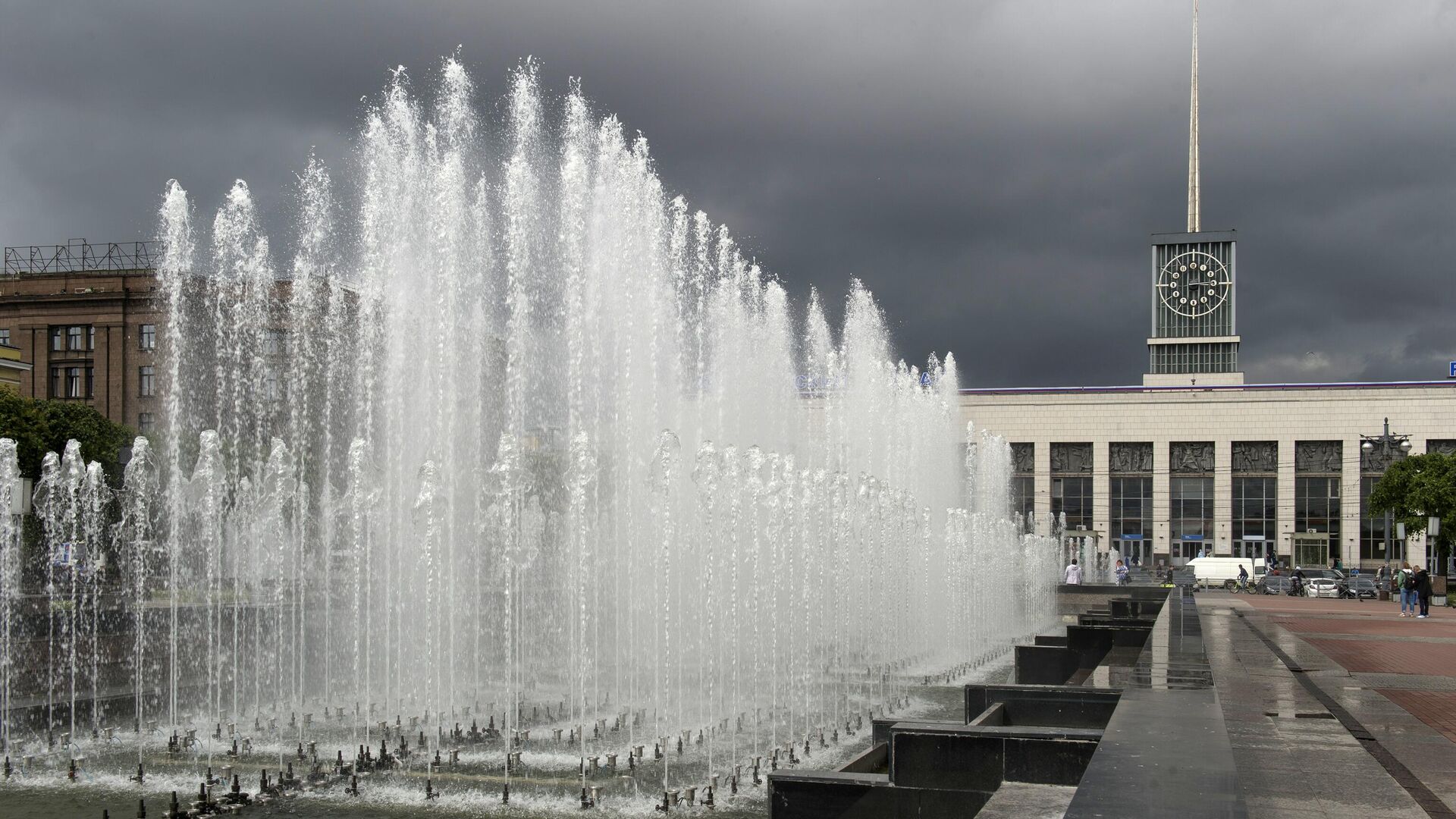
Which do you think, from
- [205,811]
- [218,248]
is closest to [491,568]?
[218,248]

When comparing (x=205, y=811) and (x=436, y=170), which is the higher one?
(x=436, y=170)

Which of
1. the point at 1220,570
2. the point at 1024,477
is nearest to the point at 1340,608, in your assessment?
the point at 1220,570

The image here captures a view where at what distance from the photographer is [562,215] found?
66.2 ft

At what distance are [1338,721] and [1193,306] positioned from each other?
10189 centimetres

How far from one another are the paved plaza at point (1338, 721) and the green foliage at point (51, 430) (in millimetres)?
32474

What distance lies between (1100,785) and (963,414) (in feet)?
252

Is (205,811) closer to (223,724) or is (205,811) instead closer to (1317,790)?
(223,724)

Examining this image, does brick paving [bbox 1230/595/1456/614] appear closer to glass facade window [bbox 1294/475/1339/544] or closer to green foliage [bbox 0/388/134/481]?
glass facade window [bbox 1294/475/1339/544]

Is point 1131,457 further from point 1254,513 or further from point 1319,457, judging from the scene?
point 1319,457

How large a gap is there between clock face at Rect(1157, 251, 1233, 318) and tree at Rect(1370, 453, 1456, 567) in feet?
182

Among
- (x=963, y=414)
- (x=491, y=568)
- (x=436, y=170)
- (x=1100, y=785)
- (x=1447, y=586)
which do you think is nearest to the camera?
(x=1100, y=785)

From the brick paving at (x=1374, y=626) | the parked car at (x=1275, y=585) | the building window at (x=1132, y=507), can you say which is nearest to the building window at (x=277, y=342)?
the brick paving at (x=1374, y=626)

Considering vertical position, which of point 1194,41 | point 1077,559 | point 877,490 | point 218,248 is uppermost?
point 1194,41

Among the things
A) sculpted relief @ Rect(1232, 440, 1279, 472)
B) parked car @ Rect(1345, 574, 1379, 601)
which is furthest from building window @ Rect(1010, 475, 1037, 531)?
parked car @ Rect(1345, 574, 1379, 601)
